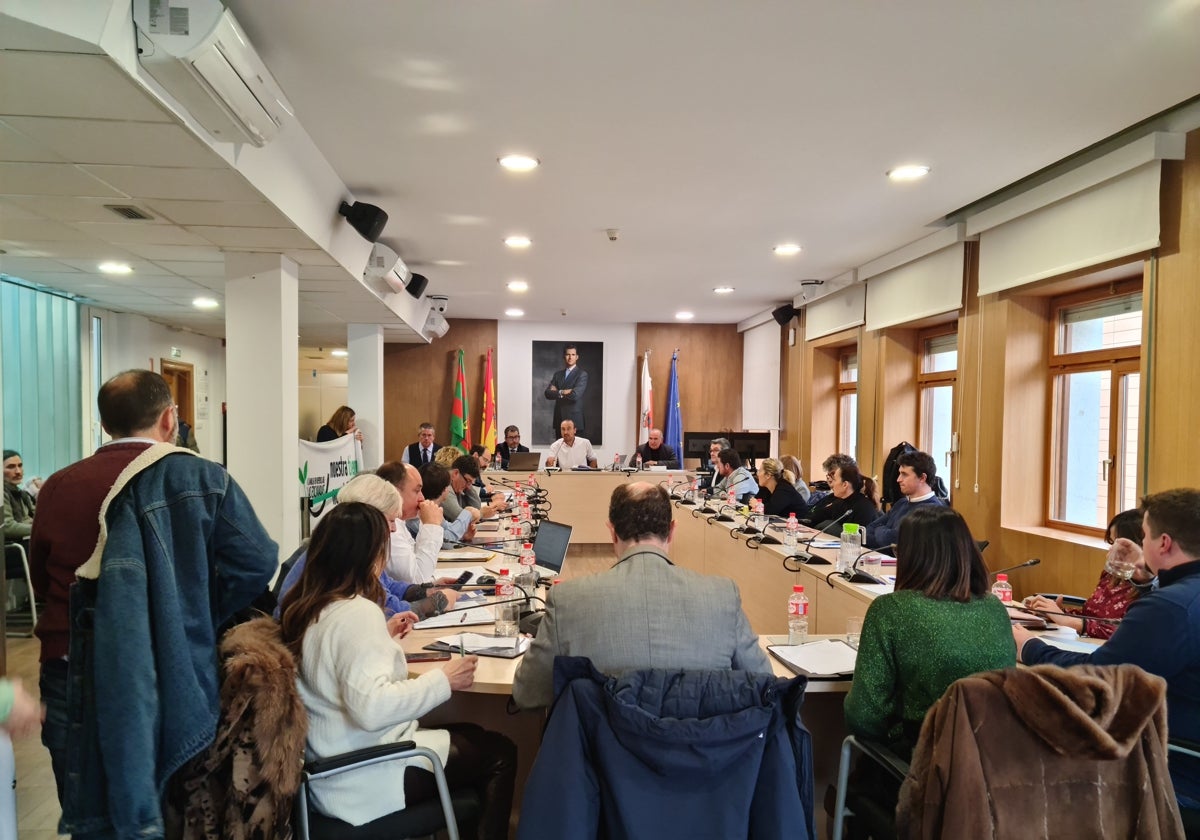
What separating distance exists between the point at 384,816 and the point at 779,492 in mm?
4559

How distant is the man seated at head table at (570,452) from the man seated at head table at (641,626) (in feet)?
24.0

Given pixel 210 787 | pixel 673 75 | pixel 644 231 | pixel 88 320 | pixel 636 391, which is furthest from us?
pixel 636 391

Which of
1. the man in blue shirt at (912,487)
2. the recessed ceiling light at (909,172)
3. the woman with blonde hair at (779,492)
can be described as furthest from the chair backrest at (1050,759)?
the woman with blonde hair at (779,492)

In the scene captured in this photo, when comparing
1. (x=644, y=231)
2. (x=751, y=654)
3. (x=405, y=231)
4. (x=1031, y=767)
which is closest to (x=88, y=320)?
(x=405, y=231)

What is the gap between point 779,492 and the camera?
594 cm

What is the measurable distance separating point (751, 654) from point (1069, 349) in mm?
4380

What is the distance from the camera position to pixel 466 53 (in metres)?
2.93

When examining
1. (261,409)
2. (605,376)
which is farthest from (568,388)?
(261,409)

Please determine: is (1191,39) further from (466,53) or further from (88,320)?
(88,320)

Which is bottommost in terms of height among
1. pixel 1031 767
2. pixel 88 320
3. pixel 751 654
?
pixel 1031 767

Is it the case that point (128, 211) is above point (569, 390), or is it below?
above

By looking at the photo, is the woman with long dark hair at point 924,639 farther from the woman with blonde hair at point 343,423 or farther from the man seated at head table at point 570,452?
the man seated at head table at point 570,452

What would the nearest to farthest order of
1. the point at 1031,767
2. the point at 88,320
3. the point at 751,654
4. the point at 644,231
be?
the point at 1031,767, the point at 751,654, the point at 644,231, the point at 88,320

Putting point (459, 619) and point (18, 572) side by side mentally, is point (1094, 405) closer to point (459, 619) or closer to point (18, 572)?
point (459, 619)
